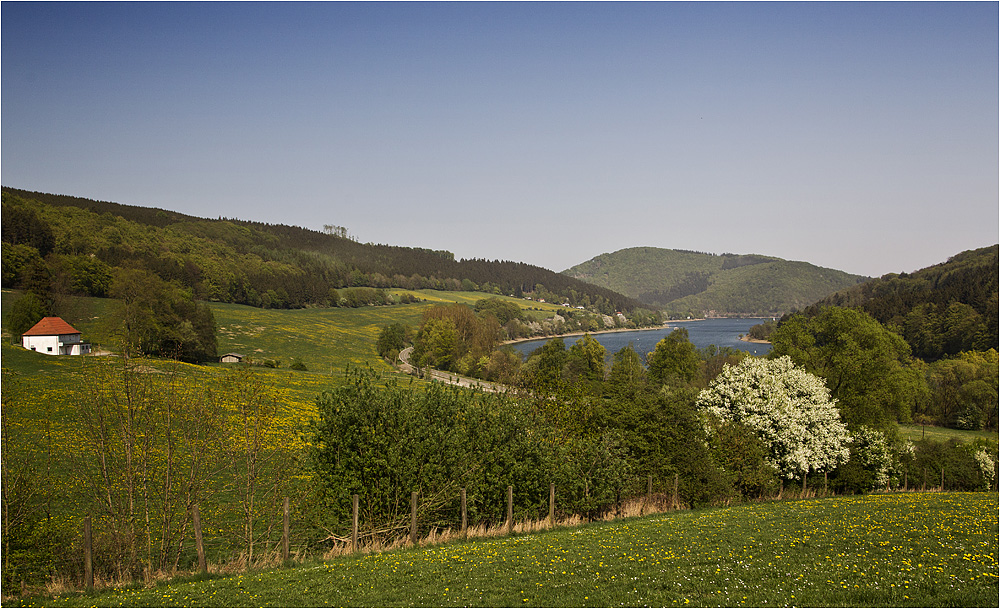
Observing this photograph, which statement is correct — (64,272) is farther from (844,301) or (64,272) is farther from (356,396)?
(844,301)

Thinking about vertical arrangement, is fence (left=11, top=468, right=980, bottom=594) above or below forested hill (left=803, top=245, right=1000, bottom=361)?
below

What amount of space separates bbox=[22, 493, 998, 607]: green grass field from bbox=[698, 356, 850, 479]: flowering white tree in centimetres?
1903

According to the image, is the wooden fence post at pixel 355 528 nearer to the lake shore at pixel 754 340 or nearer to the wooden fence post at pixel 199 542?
the wooden fence post at pixel 199 542

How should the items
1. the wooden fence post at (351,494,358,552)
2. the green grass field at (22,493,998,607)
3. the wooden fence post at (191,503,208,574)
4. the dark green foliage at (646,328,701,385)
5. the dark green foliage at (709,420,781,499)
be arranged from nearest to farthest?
the green grass field at (22,493,998,607)
the wooden fence post at (191,503,208,574)
the wooden fence post at (351,494,358,552)
the dark green foliage at (709,420,781,499)
the dark green foliage at (646,328,701,385)

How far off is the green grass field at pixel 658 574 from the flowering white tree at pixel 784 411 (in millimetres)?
19031

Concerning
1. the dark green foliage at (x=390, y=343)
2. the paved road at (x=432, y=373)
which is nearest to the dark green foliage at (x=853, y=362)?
the paved road at (x=432, y=373)

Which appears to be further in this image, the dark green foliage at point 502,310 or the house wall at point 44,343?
the dark green foliage at point 502,310

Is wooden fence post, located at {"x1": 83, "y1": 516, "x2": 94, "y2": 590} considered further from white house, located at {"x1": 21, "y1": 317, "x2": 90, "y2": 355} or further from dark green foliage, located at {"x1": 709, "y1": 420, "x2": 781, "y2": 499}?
white house, located at {"x1": 21, "y1": 317, "x2": 90, "y2": 355}

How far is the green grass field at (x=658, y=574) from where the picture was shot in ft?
29.3

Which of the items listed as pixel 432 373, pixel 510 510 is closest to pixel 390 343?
pixel 432 373

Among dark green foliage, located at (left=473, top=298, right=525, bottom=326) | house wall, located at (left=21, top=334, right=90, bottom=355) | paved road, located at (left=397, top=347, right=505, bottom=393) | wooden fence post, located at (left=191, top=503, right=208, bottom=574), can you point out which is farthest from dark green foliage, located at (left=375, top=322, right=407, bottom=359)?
wooden fence post, located at (left=191, top=503, right=208, bottom=574)

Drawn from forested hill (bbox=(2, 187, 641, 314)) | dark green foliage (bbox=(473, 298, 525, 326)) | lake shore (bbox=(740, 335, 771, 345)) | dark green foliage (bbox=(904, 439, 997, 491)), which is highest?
forested hill (bbox=(2, 187, 641, 314))

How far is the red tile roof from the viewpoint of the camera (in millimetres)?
71375

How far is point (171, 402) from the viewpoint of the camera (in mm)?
13367
